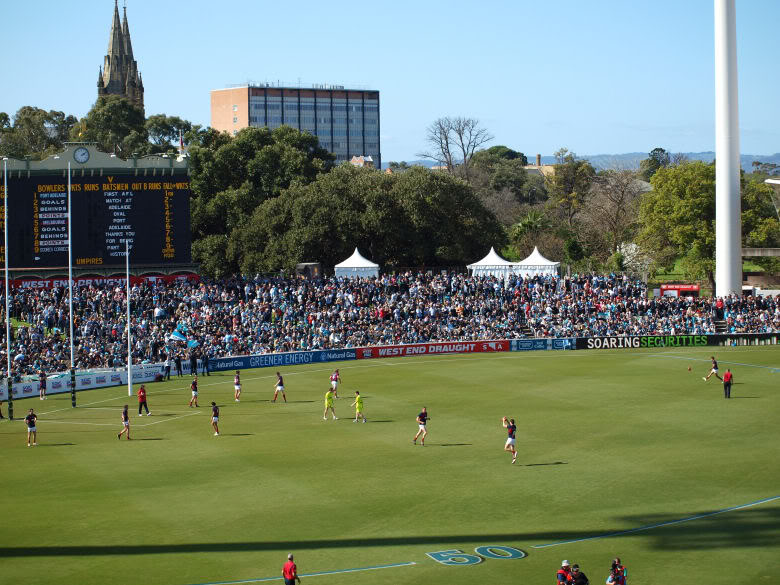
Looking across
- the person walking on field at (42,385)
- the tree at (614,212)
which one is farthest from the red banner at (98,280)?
the tree at (614,212)

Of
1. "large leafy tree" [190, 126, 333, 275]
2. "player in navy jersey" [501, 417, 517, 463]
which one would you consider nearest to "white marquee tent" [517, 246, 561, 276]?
"large leafy tree" [190, 126, 333, 275]

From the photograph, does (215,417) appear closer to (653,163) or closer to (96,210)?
(96,210)

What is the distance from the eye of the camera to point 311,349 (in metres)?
60.1

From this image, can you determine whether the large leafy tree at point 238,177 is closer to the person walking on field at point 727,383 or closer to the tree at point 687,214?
the tree at point 687,214

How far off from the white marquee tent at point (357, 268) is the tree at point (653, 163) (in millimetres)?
88426

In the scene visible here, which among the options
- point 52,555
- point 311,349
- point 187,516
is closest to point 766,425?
point 187,516

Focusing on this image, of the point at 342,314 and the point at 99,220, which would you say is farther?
the point at 342,314

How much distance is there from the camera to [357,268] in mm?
70250

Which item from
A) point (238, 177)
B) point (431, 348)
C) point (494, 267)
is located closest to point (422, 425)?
point (431, 348)

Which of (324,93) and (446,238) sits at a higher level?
(324,93)

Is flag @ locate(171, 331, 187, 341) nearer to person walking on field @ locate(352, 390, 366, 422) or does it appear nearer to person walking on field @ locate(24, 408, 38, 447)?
person walking on field @ locate(24, 408, 38, 447)

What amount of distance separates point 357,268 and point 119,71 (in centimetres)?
10132

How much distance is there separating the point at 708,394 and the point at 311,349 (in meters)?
26.6

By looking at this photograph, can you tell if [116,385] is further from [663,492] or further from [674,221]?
[674,221]
